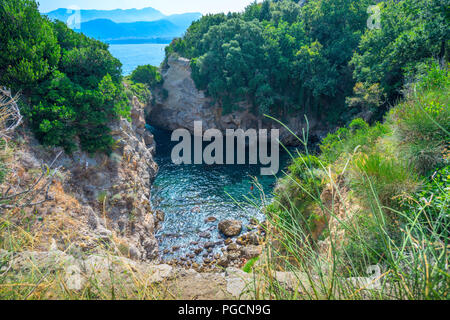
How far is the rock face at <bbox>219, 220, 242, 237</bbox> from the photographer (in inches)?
553

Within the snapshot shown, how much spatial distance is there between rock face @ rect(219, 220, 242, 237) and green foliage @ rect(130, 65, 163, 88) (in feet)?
66.3

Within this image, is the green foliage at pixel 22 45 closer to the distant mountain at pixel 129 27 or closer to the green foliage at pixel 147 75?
the green foliage at pixel 147 75

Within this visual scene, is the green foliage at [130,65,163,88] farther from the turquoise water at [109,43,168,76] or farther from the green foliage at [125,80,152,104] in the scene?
the turquoise water at [109,43,168,76]

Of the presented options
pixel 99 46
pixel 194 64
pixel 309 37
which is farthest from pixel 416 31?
pixel 194 64

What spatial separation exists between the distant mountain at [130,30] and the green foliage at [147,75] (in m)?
47.4

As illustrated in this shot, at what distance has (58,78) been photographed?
1038 centimetres

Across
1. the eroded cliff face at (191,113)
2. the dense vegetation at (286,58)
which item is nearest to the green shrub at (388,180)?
the dense vegetation at (286,58)

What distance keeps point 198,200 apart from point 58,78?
34.7 ft

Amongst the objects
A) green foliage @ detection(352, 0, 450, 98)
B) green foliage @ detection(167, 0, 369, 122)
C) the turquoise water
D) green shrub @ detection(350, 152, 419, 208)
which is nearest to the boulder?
green shrub @ detection(350, 152, 419, 208)

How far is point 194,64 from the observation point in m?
26.5

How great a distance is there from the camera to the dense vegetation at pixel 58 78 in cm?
913

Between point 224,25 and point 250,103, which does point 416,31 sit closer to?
point 250,103

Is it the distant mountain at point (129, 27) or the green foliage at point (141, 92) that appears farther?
the distant mountain at point (129, 27)

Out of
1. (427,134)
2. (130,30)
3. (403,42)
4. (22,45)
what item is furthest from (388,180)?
(130,30)
